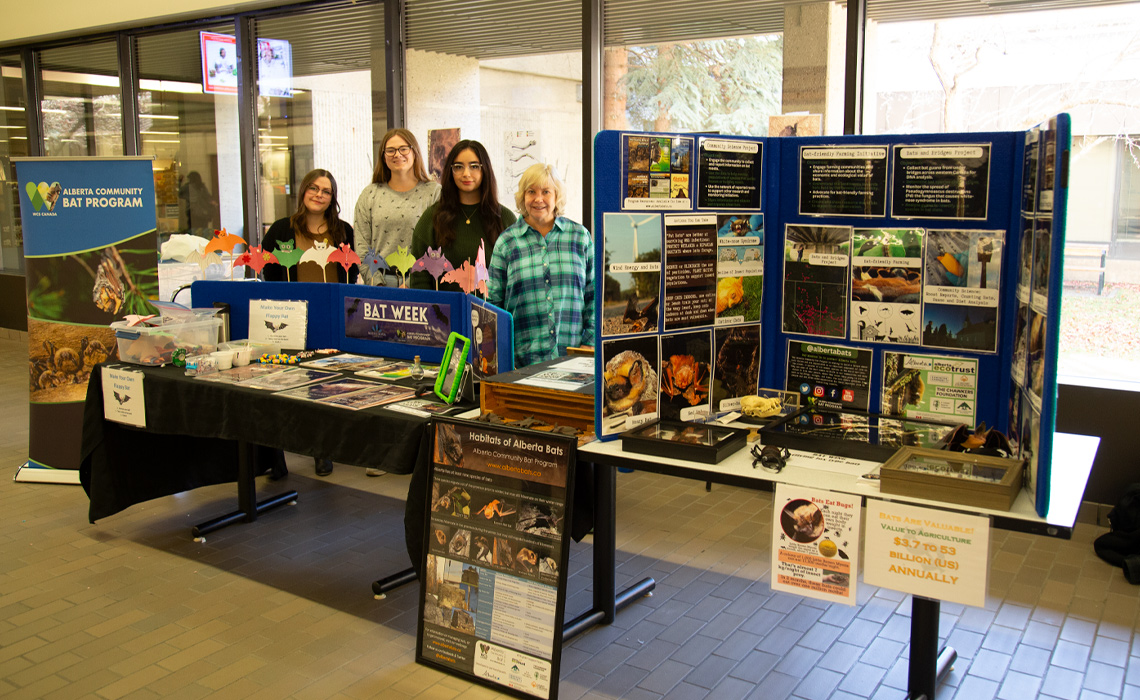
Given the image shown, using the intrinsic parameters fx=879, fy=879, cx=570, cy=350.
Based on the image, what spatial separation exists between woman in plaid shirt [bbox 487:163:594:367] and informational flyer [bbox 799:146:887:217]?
1326 millimetres

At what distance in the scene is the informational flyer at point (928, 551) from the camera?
1874mm

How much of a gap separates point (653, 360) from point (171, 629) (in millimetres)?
1935

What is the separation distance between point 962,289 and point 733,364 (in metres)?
0.66

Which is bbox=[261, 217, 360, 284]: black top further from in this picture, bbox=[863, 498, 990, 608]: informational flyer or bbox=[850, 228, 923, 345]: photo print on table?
bbox=[863, 498, 990, 608]: informational flyer

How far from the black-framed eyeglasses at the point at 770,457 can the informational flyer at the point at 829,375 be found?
35 centimetres

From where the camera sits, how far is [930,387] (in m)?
2.43

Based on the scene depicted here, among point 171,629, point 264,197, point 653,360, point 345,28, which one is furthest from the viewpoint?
point 264,197

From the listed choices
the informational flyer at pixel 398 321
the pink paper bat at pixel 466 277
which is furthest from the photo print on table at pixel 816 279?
the informational flyer at pixel 398 321

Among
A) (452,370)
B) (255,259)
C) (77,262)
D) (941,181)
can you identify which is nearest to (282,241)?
(255,259)

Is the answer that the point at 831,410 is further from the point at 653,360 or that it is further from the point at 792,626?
the point at 792,626

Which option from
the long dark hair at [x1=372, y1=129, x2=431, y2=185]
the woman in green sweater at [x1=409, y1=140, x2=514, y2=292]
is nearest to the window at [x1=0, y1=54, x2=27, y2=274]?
the long dark hair at [x1=372, y1=129, x2=431, y2=185]

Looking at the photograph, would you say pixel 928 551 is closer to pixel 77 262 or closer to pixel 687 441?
pixel 687 441

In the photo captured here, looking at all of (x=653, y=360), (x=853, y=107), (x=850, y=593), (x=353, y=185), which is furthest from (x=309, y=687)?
(x=353, y=185)

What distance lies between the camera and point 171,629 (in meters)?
3.02
